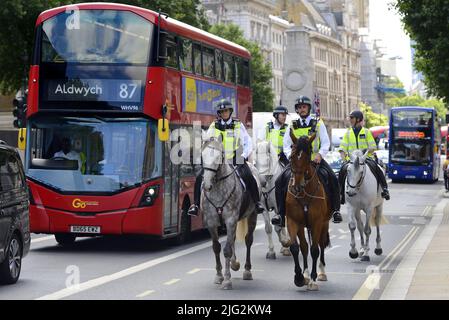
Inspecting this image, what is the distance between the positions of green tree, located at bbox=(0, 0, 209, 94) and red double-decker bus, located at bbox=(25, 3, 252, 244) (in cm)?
2243

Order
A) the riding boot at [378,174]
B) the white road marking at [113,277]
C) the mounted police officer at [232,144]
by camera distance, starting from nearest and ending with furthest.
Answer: the white road marking at [113,277] → the mounted police officer at [232,144] → the riding boot at [378,174]

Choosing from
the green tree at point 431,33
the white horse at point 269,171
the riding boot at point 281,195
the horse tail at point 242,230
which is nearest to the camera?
the riding boot at point 281,195

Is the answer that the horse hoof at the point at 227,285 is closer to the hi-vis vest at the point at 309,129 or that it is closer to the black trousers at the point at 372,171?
the hi-vis vest at the point at 309,129

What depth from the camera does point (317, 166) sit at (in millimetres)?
15586

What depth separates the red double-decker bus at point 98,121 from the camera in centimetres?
2050

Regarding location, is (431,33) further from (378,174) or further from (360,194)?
(360,194)

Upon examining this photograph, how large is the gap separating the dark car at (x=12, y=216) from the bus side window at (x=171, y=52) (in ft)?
18.8

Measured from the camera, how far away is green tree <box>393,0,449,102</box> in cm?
3259

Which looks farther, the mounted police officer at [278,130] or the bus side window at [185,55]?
the bus side window at [185,55]

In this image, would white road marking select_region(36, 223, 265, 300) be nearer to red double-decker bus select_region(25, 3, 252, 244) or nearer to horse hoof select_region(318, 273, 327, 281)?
red double-decker bus select_region(25, 3, 252, 244)

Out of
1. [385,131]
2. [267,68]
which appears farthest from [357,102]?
[267,68]

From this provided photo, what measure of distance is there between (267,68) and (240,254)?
7582cm

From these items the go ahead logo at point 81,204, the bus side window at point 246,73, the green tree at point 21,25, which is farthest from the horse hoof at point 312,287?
the green tree at point 21,25
